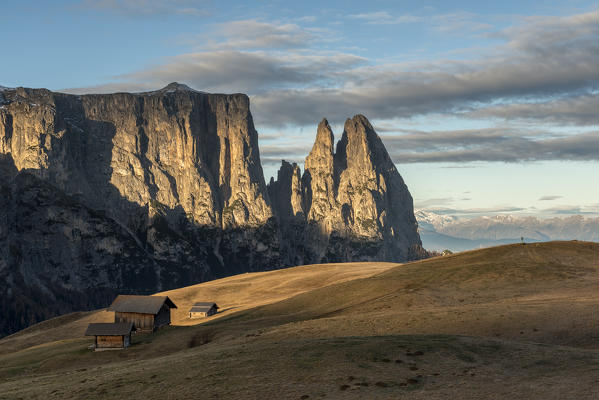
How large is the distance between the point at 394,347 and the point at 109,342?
45.9m

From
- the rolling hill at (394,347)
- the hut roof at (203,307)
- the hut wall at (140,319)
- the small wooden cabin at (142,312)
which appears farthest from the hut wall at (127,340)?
the hut roof at (203,307)

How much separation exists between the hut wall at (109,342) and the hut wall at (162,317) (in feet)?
65.1

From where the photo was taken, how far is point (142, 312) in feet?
318

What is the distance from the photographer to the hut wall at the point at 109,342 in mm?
76312

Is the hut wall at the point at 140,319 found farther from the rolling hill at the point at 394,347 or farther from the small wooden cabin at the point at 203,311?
the small wooden cabin at the point at 203,311

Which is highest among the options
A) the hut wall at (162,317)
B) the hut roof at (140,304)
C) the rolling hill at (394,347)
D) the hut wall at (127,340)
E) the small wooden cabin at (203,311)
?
the rolling hill at (394,347)

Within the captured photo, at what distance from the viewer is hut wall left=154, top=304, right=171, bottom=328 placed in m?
97.5

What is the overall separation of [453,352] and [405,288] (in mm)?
46774

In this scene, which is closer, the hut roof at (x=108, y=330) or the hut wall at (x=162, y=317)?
the hut roof at (x=108, y=330)

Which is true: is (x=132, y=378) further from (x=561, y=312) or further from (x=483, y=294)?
(x=483, y=294)

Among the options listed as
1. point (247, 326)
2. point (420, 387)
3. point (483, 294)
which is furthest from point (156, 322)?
point (420, 387)

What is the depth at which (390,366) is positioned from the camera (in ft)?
128

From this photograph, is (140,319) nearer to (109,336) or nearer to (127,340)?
(127,340)

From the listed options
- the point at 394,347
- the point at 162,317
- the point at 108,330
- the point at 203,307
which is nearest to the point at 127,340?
the point at 108,330
